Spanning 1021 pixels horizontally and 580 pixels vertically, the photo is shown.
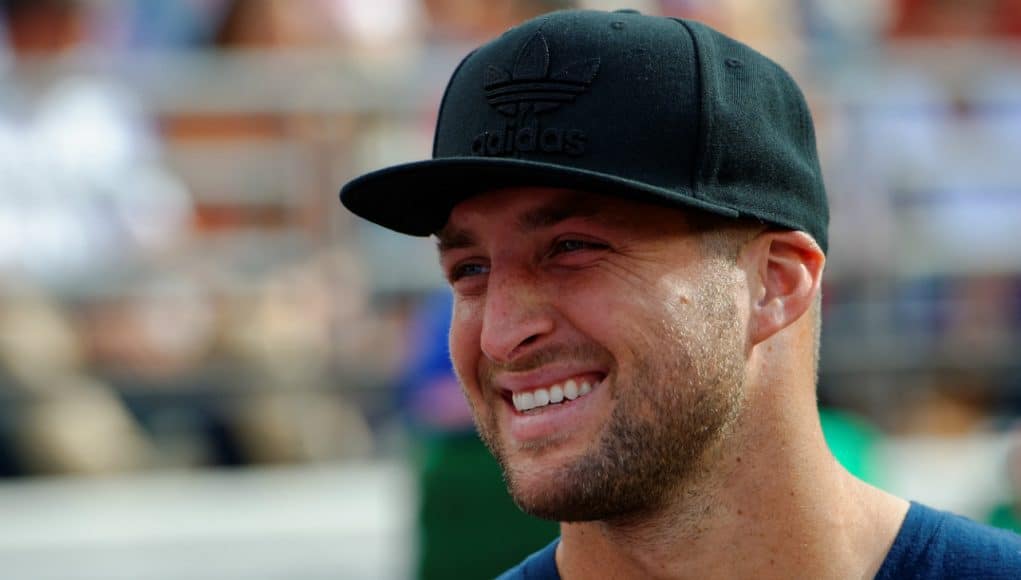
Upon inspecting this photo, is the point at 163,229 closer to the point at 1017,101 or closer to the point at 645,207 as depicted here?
the point at 1017,101

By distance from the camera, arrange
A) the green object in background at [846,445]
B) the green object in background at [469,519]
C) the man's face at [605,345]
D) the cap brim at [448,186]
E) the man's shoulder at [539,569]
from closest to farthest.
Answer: the cap brim at [448,186]
the man's face at [605,345]
the man's shoulder at [539,569]
the green object in background at [846,445]
the green object in background at [469,519]

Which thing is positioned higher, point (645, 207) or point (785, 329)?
point (645, 207)

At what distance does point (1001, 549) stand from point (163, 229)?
532 cm

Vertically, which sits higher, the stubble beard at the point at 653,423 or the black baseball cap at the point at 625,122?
the black baseball cap at the point at 625,122

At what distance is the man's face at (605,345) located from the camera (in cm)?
204

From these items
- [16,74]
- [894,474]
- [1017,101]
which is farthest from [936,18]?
[16,74]

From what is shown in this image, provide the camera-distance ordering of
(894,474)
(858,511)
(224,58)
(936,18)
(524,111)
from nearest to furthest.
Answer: (524,111), (858,511), (894,474), (224,58), (936,18)

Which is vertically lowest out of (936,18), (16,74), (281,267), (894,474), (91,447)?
(894,474)

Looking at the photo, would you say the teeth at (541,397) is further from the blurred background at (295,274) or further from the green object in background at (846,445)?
the blurred background at (295,274)

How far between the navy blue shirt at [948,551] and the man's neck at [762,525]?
3 centimetres

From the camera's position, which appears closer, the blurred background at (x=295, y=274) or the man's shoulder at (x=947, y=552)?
the man's shoulder at (x=947, y=552)

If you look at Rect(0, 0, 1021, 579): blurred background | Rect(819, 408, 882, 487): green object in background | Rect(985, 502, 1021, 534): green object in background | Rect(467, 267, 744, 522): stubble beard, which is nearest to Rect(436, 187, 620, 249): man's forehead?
Rect(467, 267, 744, 522): stubble beard

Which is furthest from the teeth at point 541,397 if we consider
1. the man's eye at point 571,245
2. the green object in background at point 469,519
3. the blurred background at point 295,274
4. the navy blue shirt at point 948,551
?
the blurred background at point 295,274

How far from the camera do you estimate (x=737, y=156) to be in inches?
80.4
